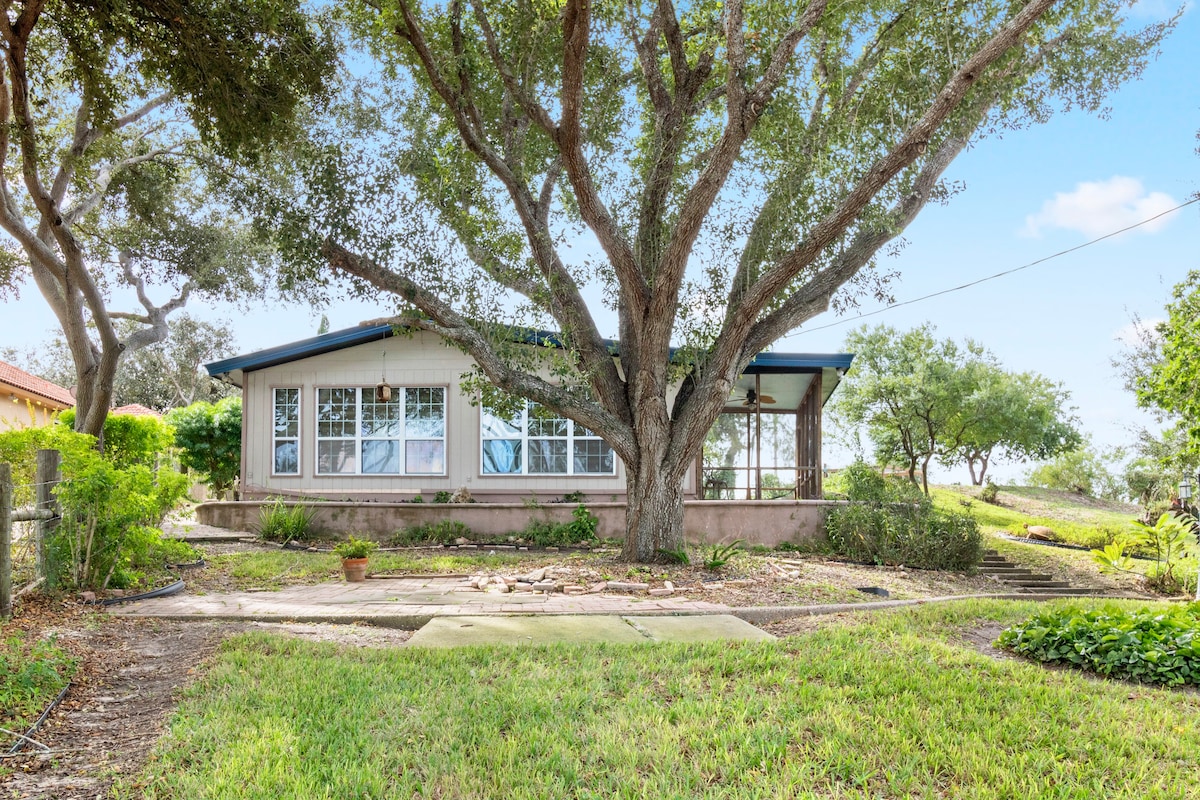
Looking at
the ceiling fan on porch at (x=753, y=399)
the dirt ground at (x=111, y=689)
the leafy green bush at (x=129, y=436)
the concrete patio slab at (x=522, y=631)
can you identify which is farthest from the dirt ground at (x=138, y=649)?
the leafy green bush at (x=129, y=436)

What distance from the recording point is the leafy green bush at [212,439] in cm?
1944

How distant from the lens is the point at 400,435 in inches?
577

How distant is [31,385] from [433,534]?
22.0 m

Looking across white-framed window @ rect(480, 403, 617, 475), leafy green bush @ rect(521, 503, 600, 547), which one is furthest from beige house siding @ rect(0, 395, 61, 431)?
leafy green bush @ rect(521, 503, 600, 547)

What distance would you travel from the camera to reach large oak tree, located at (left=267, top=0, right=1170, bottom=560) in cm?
926

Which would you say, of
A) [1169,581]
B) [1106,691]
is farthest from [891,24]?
[1169,581]

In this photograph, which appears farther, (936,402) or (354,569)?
(936,402)

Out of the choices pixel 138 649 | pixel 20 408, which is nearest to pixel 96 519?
pixel 138 649

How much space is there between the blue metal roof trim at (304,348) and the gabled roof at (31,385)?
1494cm

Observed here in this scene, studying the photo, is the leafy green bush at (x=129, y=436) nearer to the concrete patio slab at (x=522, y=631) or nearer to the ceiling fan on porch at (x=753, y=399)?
the concrete patio slab at (x=522, y=631)

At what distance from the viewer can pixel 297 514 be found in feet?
41.0

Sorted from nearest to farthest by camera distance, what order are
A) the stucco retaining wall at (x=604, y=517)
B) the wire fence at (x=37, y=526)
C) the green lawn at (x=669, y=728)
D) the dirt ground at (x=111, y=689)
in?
1. the green lawn at (x=669, y=728)
2. the dirt ground at (x=111, y=689)
3. the wire fence at (x=37, y=526)
4. the stucco retaining wall at (x=604, y=517)

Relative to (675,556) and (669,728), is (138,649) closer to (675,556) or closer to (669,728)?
(669,728)

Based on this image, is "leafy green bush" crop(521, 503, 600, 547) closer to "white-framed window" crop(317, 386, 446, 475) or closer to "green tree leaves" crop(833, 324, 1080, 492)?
"white-framed window" crop(317, 386, 446, 475)
